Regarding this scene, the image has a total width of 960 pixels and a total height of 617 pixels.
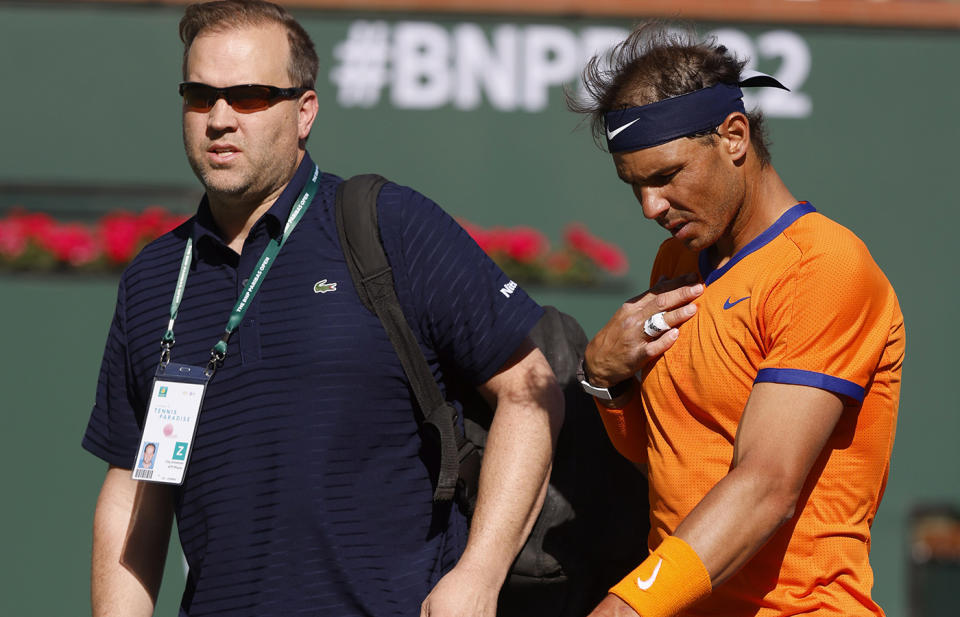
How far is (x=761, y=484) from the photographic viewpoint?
210 cm

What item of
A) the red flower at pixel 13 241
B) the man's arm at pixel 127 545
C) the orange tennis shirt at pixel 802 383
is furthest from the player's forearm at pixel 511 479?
the red flower at pixel 13 241

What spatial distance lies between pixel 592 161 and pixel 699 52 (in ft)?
18.9

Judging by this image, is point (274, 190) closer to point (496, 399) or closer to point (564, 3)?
point (496, 399)

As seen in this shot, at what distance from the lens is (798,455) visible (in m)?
2.11

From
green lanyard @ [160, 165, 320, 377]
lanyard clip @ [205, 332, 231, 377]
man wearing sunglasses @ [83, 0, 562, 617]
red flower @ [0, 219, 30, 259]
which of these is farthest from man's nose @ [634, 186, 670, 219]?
red flower @ [0, 219, 30, 259]

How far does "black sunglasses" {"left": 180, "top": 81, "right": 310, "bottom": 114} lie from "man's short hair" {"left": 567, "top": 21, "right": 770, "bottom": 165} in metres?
0.80

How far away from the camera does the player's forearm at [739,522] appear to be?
2098mm

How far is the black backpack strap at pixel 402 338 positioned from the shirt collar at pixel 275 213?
0.68 feet

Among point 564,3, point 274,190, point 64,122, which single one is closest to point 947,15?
point 564,3

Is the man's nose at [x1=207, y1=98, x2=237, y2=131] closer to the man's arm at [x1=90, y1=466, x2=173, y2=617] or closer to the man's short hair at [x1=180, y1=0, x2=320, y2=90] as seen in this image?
the man's short hair at [x1=180, y1=0, x2=320, y2=90]

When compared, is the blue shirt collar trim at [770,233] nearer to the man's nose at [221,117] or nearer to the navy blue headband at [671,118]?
the navy blue headband at [671,118]

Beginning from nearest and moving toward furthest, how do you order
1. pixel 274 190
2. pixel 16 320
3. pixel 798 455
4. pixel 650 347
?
pixel 798 455 < pixel 650 347 < pixel 274 190 < pixel 16 320

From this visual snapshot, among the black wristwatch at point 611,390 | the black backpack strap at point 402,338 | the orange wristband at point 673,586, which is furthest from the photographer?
the black backpack strap at point 402,338

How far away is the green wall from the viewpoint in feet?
26.3
